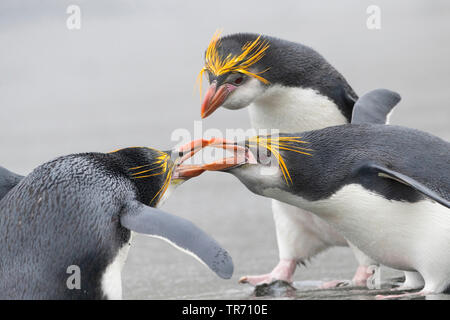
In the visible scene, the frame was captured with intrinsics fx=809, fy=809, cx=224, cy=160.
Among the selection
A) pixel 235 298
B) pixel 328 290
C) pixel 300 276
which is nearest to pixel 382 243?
pixel 328 290

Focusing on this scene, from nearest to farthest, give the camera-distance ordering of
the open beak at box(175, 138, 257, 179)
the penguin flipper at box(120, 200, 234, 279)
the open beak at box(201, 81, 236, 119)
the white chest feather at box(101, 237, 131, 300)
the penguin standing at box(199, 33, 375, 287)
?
the penguin flipper at box(120, 200, 234, 279) → the white chest feather at box(101, 237, 131, 300) → the open beak at box(175, 138, 257, 179) → the open beak at box(201, 81, 236, 119) → the penguin standing at box(199, 33, 375, 287)

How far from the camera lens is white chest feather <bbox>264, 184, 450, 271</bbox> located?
140 inches

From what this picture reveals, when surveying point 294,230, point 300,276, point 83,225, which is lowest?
point 300,276

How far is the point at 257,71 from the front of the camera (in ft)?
14.1

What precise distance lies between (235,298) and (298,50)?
1.41m

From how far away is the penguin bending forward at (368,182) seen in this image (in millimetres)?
3537

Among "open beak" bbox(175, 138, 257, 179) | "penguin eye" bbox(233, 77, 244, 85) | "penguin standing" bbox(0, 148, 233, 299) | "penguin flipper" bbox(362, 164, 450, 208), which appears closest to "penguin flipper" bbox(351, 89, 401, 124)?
"penguin eye" bbox(233, 77, 244, 85)

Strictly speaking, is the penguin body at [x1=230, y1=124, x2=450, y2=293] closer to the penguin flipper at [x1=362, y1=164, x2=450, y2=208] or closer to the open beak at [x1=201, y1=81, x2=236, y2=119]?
the penguin flipper at [x1=362, y1=164, x2=450, y2=208]

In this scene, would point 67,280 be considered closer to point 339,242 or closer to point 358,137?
point 358,137

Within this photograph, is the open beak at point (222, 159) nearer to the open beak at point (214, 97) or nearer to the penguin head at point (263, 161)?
the penguin head at point (263, 161)

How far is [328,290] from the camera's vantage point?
13.8 feet

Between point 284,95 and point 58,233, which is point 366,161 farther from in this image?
point 58,233

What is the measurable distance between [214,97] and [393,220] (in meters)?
1.14
